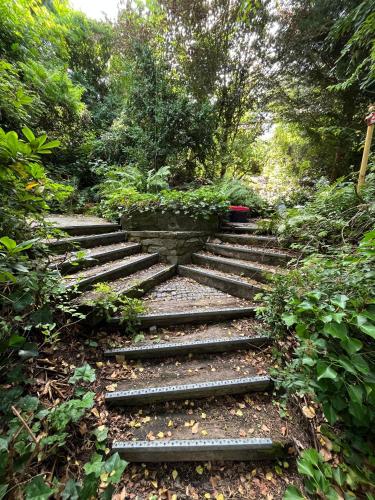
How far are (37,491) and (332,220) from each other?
3.14m

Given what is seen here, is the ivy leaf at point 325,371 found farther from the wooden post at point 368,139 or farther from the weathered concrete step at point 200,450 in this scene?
the wooden post at point 368,139

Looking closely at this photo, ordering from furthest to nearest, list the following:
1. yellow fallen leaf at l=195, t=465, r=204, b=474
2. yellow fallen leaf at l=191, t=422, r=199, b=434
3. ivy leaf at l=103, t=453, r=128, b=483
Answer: yellow fallen leaf at l=191, t=422, r=199, b=434
yellow fallen leaf at l=195, t=465, r=204, b=474
ivy leaf at l=103, t=453, r=128, b=483

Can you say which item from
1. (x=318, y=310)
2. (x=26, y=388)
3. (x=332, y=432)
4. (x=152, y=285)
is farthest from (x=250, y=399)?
(x=152, y=285)

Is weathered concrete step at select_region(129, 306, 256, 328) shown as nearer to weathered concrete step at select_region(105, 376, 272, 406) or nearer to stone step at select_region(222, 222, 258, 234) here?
weathered concrete step at select_region(105, 376, 272, 406)

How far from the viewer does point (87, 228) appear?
336 centimetres

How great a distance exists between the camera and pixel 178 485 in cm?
131

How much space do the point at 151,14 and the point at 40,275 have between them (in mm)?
8126

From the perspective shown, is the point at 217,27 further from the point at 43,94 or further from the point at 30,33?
the point at 43,94

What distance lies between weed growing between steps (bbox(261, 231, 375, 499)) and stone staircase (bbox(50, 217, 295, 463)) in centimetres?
27

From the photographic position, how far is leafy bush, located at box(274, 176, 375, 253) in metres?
2.27

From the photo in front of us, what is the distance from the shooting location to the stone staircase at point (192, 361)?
55.1 inches

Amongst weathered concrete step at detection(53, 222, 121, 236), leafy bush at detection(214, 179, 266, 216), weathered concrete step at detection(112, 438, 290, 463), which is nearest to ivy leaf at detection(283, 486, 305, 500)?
weathered concrete step at detection(112, 438, 290, 463)

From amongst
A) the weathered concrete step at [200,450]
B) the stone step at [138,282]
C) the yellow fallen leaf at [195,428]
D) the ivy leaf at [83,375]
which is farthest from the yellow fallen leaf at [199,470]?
the stone step at [138,282]

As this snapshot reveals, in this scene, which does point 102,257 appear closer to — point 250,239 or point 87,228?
point 87,228
